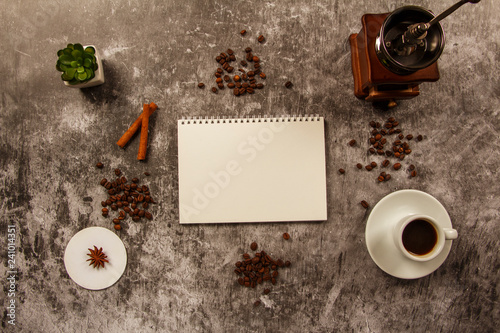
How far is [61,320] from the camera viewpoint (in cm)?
114

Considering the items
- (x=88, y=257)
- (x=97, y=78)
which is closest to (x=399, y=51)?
(x=97, y=78)

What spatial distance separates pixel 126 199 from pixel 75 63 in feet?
1.50

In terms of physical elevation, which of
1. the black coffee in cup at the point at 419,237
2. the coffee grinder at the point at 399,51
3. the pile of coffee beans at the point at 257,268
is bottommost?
the pile of coffee beans at the point at 257,268

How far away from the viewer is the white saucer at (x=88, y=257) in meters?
1.13

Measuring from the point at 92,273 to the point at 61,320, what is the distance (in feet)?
0.65

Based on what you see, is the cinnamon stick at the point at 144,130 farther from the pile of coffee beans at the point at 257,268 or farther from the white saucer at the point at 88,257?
the pile of coffee beans at the point at 257,268

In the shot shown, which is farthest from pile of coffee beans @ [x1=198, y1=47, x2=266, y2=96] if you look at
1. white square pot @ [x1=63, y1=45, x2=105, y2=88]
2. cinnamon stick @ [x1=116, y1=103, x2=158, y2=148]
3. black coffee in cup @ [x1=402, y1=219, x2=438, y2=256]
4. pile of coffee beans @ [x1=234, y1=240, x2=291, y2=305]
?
black coffee in cup @ [x1=402, y1=219, x2=438, y2=256]

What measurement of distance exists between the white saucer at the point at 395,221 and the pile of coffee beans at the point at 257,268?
0.96 feet

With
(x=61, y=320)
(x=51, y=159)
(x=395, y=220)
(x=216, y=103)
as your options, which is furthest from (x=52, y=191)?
(x=395, y=220)

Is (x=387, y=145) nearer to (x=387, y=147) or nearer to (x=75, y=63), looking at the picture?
(x=387, y=147)

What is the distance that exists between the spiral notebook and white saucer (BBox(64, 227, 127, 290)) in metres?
0.25

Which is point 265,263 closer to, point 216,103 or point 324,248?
point 324,248

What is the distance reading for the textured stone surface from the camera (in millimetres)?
1132

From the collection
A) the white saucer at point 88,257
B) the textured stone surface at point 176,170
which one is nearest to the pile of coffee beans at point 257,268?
the textured stone surface at point 176,170
